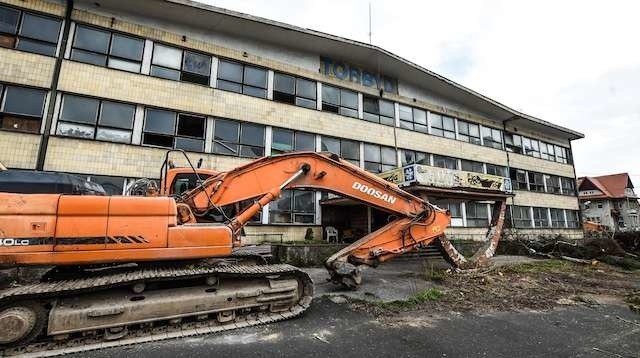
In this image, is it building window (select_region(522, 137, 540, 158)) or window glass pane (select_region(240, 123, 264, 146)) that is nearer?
window glass pane (select_region(240, 123, 264, 146))

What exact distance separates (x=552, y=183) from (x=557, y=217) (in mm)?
3108

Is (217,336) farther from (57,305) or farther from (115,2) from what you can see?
(115,2)

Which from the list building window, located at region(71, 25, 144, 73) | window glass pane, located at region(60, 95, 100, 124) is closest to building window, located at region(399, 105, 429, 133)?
building window, located at region(71, 25, 144, 73)

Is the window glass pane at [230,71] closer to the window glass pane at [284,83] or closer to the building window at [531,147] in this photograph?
the window glass pane at [284,83]

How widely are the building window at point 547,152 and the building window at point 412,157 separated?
15.0 meters

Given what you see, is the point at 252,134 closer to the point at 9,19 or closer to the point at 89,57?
the point at 89,57

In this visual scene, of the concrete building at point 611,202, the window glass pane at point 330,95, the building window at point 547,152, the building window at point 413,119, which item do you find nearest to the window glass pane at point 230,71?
the window glass pane at point 330,95

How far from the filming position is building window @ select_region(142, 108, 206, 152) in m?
14.4

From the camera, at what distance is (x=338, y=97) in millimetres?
19734

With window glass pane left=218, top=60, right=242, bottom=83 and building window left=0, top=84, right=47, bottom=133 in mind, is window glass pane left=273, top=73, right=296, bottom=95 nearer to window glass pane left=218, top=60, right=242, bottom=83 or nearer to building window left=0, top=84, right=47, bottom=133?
window glass pane left=218, top=60, right=242, bottom=83

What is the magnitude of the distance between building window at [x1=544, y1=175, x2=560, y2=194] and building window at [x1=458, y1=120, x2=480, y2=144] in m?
8.94

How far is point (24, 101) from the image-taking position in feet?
40.7

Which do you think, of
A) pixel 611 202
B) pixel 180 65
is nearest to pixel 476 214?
pixel 180 65

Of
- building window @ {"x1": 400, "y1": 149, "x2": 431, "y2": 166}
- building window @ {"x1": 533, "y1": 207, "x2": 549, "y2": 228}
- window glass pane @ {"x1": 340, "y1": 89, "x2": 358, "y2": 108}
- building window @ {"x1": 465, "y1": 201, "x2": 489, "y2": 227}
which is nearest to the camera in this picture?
window glass pane @ {"x1": 340, "y1": 89, "x2": 358, "y2": 108}
